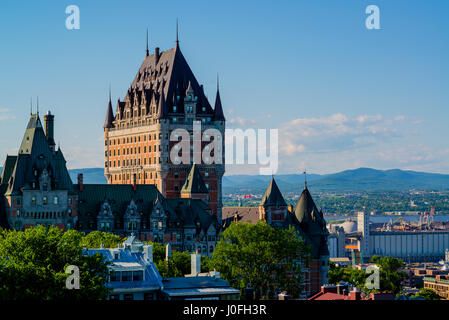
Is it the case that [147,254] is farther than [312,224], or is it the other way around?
[312,224]

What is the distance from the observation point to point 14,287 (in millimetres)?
80438

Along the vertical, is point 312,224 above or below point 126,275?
above

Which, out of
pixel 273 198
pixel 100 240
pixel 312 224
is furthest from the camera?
pixel 273 198

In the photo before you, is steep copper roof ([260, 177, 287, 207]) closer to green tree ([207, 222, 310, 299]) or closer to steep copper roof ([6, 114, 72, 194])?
green tree ([207, 222, 310, 299])

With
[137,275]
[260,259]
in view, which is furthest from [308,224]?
[137,275]

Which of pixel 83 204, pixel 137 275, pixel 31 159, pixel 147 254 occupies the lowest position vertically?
pixel 137 275

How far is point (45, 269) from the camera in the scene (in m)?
84.4

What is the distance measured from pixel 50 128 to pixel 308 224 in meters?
49.7

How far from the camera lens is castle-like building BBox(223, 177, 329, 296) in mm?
160875

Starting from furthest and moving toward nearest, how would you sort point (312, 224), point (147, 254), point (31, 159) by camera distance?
point (312, 224)
point (31, 159)
point (147, 254)

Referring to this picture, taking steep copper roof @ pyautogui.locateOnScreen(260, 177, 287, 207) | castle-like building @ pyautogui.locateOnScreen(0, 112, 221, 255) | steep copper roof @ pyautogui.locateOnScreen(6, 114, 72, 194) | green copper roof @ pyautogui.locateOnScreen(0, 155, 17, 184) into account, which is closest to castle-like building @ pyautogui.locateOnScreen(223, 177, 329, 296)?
steep copper roof @ pyautogui.locateOnScreen(260, 177, 287, 207)

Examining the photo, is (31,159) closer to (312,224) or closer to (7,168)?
(7,168)

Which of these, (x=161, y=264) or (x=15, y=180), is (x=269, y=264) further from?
(x=15, y=180)
